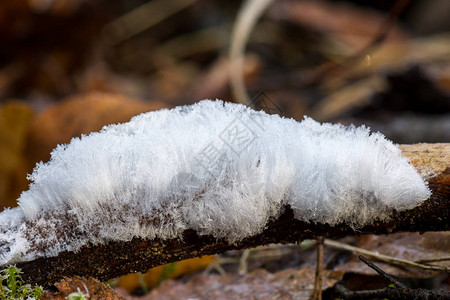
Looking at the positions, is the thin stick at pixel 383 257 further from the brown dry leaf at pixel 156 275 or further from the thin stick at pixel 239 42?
the thin stick at pixel 239 42

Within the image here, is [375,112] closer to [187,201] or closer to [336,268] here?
[336,268]

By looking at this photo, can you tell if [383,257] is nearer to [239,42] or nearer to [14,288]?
[14,288]

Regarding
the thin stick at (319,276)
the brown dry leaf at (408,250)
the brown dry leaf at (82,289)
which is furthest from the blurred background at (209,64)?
the brown dry leaf at (82,289)

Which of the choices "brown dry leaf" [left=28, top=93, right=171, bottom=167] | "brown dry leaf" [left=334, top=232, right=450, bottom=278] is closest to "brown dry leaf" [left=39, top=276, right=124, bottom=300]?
"brown dry leaf" [left=334, top=232, right=450, bottom=278]

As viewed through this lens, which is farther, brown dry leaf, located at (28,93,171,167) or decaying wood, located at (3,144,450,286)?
brown dry leaf, located at (28,93,171,167)

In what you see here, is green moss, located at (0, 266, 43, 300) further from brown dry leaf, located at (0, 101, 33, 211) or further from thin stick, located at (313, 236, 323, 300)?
brown dry leaf, located at (0, 101, 33, 211)
